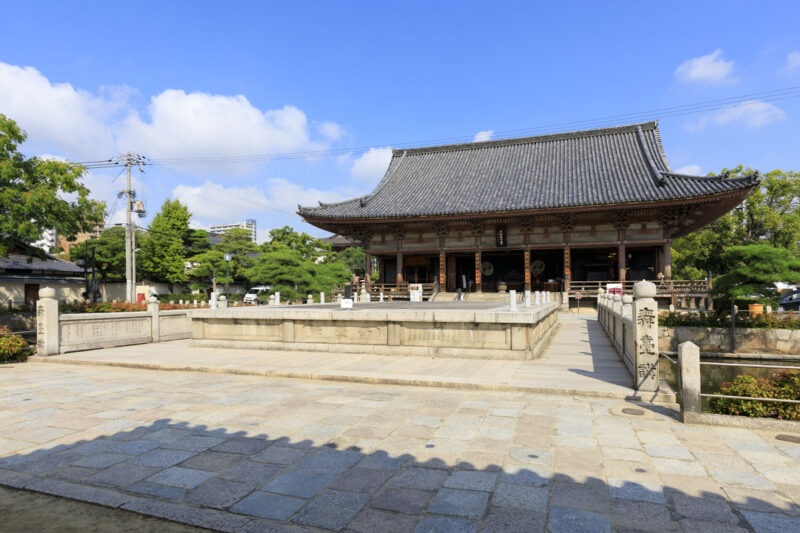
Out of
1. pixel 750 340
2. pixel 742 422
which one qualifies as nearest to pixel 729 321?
pixel 750 340

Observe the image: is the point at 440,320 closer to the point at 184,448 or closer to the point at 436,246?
the point at 184,448

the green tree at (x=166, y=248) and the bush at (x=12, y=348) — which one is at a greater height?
the green tree at (x=166, y=248)

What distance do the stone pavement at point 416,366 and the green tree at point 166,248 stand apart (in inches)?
1400

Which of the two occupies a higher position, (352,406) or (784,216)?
(784,216)

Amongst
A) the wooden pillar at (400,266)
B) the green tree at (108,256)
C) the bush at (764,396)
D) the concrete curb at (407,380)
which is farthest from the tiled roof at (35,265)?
the bush at (764,396)

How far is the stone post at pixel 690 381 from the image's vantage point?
5508 millimetres

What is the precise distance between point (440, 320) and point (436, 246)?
1842 centimetres

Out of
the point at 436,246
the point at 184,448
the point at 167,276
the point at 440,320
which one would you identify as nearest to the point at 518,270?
the point at 436,246

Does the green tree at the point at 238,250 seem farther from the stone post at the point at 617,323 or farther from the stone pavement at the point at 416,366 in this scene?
the stone post at the point at 617,323

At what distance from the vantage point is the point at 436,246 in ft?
93.3

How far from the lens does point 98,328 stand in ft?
42.2

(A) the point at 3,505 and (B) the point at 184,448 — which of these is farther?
(B) the point at 184,448

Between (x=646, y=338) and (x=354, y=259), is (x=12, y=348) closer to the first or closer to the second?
(x=646, y=338)

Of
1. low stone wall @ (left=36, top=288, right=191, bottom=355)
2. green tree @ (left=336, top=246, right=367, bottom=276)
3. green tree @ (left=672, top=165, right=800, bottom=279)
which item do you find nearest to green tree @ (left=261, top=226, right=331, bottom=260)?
green tree @ (left=336, top=246, right=367, bottom=276)
